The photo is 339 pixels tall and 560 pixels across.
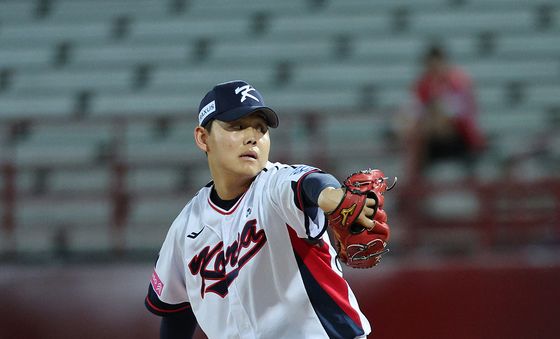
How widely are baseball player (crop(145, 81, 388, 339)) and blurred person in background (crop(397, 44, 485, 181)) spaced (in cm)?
324

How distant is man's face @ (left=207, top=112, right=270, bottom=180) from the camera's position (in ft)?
10.2

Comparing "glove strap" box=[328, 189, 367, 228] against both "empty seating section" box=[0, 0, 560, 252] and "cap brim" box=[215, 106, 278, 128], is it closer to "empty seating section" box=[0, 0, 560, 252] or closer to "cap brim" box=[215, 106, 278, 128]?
"cap brim" box=[215, 106, 278, 128]

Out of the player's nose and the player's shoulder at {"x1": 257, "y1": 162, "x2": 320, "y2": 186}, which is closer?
the player's shoulder at {"x1": 257, "y1": 162, "x2": 320, "y2": 186}

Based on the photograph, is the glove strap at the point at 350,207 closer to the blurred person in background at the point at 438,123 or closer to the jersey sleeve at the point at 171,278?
the jersey sleeve at the point at 171,278

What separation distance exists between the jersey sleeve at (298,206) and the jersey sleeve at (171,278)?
72cm

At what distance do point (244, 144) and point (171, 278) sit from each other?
70 centimetres

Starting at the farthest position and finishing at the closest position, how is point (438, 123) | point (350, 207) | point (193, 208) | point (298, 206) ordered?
point (438, 123) → point (193, 208) → point (298, 206) → point (350, 207)

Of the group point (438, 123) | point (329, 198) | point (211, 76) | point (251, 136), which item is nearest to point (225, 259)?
point (251, 136)

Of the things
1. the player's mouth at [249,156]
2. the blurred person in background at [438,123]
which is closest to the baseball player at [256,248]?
the player's mouth at [249,156]

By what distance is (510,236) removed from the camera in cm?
658

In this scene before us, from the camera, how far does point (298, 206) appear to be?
272cm

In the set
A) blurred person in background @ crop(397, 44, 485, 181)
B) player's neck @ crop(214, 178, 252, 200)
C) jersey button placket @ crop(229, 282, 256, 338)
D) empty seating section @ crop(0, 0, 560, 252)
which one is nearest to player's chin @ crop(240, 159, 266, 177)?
player's neck @ crop(214, 178, 252, 200)

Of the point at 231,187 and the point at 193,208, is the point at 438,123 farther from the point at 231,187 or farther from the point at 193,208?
the point at 231,187

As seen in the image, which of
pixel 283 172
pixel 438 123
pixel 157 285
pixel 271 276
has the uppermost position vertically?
pixel 283 172
